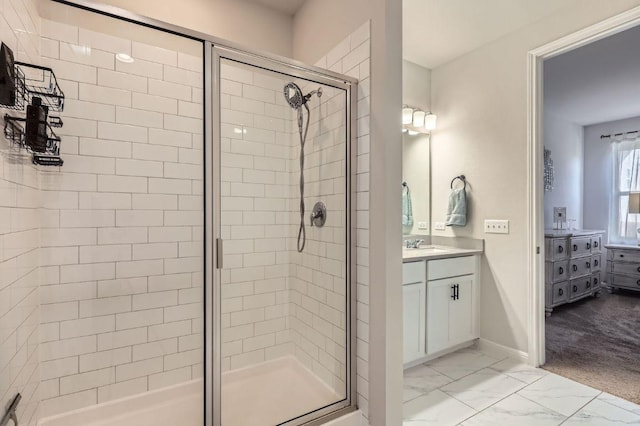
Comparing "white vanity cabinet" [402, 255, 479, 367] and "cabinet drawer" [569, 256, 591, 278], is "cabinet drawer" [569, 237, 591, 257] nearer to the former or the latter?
"cabinet drawer" [569, 256, 591, 278]

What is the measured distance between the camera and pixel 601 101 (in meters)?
4.29

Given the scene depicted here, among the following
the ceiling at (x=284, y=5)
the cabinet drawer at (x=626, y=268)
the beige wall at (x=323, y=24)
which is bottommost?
the cabinet drawer at (x=626, y=268)

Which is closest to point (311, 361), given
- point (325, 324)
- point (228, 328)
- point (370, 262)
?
point (325, 324)

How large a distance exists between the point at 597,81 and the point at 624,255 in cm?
277

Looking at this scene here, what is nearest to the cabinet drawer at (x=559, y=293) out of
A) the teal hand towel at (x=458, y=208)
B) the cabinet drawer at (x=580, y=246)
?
the cabinet drawer at (x=580, y=246)

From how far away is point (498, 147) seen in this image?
2740mm

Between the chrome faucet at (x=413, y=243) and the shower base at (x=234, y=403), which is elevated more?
the chrome faucet at (x=413, y=243)

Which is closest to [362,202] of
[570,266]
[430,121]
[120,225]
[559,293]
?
[120,225]

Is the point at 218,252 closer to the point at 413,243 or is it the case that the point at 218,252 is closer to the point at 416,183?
the point at 413,243

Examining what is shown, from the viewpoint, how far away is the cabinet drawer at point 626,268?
15.2 feet

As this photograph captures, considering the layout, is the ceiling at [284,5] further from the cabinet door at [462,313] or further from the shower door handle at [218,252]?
the cabinet door at [462,313]

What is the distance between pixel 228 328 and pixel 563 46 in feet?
9.95

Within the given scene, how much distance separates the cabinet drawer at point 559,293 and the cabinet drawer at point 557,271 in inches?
2.5

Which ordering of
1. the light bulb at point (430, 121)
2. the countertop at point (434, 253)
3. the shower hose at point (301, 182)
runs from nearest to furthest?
the shower hose at point (301, 182) < the countertop at point (434, 253) < the light bulb at point (430, 121)
